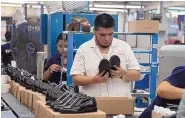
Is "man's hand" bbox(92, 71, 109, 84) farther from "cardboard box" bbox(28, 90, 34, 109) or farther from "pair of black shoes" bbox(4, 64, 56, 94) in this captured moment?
"cardboard box" bbox(28, 90, 34, 109)

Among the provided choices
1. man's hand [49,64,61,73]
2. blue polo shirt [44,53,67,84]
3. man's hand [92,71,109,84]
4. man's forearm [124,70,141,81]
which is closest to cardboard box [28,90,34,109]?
man's hand [92,71,109,84]

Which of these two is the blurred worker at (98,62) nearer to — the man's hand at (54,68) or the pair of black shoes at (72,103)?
the pair of black shoes at (72,103)

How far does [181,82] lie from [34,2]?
924 cm

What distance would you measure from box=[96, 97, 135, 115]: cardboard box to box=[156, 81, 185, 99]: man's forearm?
14.1 inches

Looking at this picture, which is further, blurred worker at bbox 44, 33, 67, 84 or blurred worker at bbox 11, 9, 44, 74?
blurred worker at bbox 11, 9, 44, 74

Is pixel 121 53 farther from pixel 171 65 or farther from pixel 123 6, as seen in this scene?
pixel 123 6

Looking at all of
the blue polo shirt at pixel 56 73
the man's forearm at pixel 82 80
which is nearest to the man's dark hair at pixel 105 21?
the man's forearm at pixel 82 80

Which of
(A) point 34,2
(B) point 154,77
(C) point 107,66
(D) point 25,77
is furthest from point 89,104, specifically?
A: (A) point 34,2

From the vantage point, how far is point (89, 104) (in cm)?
164

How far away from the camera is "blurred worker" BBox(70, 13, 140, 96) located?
2512 mm

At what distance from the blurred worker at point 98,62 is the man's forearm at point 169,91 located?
2.16 feet

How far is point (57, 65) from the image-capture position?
3.72 meters

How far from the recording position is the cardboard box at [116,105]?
2.04 meters

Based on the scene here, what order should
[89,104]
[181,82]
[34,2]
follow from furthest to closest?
[34,2], [181,82], [89,104]
